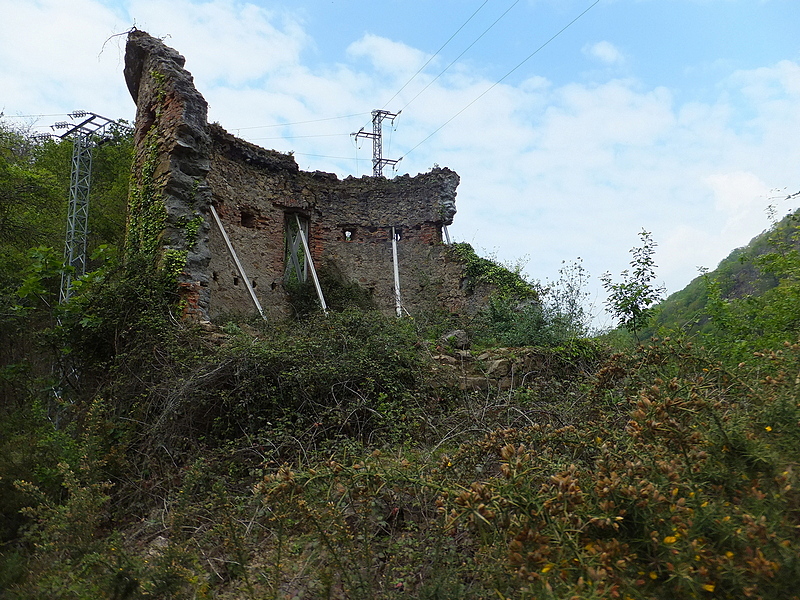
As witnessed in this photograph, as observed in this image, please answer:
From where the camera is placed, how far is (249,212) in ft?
37.6

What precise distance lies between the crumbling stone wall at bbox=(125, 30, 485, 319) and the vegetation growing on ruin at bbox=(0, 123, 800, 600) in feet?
3.10

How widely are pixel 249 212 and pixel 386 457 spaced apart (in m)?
8.75

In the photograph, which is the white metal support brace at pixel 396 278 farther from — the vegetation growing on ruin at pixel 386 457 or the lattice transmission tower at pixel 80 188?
the lattice transmission tower at pixel 80 188

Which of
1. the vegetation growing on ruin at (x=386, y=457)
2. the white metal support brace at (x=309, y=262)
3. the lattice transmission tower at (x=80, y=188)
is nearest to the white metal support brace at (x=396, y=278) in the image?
the white metal support brace at (x=309, y=262)

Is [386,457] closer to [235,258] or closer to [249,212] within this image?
[235,258]

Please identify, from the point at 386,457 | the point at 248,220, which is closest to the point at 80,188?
the point at 248,220

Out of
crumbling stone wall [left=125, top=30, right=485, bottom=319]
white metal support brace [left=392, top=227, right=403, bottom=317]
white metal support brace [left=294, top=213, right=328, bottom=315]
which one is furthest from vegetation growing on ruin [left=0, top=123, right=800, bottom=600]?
white metal support brace [left=392, top=227, right=403, bottom=317]

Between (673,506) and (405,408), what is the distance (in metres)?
3.54

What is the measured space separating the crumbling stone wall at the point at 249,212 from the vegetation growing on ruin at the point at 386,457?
945 millimetres

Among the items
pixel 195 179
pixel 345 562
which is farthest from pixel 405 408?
pixel 195 179

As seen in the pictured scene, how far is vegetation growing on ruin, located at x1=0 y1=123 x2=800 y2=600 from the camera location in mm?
2021

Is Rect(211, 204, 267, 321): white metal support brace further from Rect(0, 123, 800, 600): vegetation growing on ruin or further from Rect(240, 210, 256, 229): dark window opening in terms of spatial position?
Rect(0, 123, 800, 600): vegetation growing on ruin

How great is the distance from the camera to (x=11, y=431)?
6133 mm

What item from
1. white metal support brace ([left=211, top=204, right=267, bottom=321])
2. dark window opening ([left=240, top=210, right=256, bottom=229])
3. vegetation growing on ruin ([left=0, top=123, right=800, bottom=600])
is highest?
dark window opening ([left=240, top=210, right=256, bottom=229])
